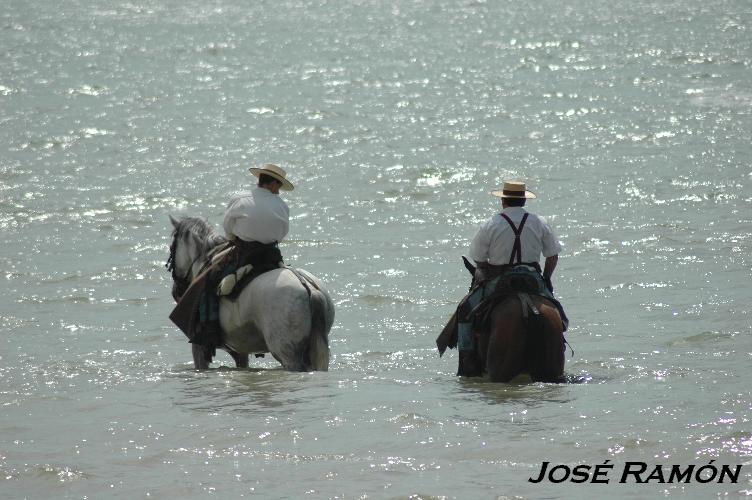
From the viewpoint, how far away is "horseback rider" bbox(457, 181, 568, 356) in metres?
10.6

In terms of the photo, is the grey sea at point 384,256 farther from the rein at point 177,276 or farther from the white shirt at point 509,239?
the white shirt at point 509,239

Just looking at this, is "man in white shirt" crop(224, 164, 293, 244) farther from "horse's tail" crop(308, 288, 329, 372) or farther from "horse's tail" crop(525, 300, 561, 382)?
"horse's tail" crop(525, 300, 561, 382)

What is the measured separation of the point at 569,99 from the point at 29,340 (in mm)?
26834

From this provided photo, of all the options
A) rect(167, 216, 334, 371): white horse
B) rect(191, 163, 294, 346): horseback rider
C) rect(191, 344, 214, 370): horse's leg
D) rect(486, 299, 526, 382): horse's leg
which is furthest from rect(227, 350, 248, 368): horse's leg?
rect(486, 299, 526, 382): horse's leg

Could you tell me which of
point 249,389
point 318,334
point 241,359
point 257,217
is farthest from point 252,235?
point 241,359

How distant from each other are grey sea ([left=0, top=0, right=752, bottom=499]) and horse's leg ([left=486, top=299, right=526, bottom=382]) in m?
0.21

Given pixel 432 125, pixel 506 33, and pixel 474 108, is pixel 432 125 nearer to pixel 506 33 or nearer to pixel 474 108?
pixel 474 108

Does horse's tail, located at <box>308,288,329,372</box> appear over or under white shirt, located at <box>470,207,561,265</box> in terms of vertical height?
under

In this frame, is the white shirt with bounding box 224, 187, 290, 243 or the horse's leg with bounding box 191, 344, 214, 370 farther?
the horse's leg with bounding box 191, 344, 214, 370

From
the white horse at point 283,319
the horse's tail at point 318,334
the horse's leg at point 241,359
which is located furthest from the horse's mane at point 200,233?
the horse's tail at point 318,334

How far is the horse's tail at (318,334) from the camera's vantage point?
417 inches

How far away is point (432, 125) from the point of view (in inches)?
1390

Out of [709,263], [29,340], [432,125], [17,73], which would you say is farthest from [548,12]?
[29,340]

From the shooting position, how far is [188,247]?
38.1 ft
